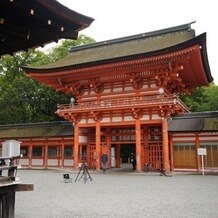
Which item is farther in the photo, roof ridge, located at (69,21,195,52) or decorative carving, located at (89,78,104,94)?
roof ridge, located at (69,21,195,52)

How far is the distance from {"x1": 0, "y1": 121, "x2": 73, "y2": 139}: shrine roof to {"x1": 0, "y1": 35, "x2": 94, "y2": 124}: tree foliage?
5.41 meters

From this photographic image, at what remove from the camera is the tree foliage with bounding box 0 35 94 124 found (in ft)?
124

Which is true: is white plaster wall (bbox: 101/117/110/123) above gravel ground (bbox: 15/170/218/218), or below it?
above

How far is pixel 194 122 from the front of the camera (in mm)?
23688

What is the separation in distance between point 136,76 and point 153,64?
1869 mm

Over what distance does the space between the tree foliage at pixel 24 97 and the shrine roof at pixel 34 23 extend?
3017 centimetres

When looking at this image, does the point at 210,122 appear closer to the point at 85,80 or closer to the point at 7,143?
the point at 85,80

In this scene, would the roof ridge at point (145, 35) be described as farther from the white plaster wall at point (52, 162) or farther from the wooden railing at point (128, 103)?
the white plaster wall at point (52, 162)

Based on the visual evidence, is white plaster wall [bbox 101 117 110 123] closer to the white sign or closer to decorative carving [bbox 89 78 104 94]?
decorative carving [bbox 89 78 104 94]

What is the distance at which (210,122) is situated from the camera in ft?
75.1

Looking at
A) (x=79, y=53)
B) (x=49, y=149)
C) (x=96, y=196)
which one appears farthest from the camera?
(x=79, y=53)

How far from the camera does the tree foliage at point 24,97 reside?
124 ft

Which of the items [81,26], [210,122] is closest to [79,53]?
[210,122]

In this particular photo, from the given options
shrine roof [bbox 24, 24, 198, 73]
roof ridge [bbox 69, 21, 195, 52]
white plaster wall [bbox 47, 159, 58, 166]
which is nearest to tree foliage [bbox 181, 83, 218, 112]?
roof ridge [bbox 69, 21, 195, 52]
